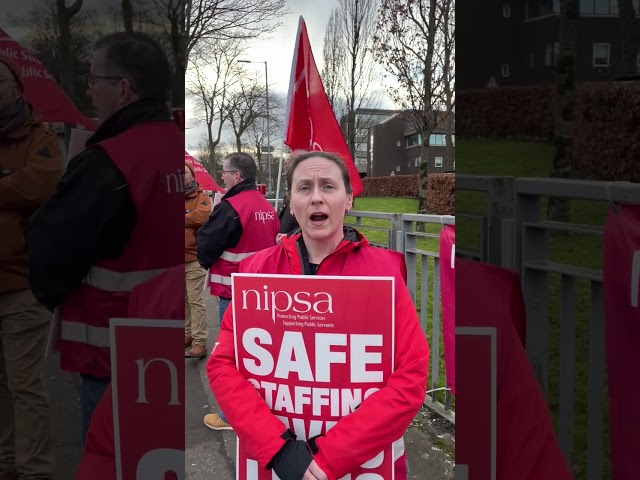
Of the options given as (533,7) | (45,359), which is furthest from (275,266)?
(533,7)

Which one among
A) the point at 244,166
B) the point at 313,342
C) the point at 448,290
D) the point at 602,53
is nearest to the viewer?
the point at 602,53

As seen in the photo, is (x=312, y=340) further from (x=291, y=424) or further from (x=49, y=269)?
Answer: (x=49, y=269)

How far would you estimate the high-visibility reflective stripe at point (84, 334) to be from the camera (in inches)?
34.7

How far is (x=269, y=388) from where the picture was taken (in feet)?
4.04

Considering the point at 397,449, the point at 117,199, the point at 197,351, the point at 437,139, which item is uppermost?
the point at 437,139

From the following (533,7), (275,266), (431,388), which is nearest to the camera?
(533,7)

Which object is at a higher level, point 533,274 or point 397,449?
point 533,274

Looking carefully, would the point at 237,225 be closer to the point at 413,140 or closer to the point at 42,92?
the point at 413,140

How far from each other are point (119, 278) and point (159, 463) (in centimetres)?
29

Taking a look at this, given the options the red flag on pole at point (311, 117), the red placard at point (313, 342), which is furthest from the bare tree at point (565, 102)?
the red flag on pole at point (311, 117)

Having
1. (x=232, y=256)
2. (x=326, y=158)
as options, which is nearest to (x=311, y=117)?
(x=326, y=158)

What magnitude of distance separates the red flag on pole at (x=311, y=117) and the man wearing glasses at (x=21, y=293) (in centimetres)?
117

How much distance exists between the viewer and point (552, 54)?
0.82 metres

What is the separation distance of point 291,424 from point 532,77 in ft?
2.78
